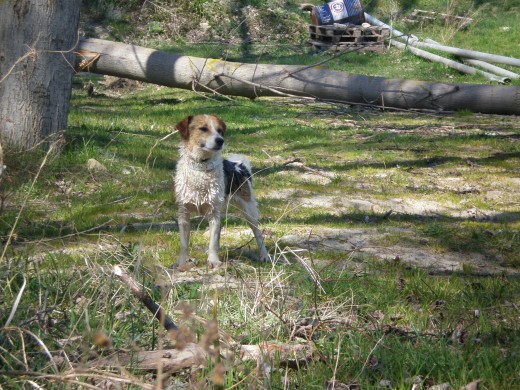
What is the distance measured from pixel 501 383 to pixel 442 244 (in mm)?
3493

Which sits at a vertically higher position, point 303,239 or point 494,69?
point 494,69

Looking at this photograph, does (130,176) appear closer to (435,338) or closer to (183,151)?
(183,151)

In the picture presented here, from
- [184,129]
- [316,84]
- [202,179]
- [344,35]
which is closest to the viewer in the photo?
[202,179]

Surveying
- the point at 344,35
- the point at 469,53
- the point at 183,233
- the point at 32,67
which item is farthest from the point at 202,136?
the point at 344,35

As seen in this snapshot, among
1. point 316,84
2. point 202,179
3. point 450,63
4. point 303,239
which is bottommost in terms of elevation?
point 303,239

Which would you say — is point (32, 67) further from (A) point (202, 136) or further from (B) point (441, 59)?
(B) point (441, 59)

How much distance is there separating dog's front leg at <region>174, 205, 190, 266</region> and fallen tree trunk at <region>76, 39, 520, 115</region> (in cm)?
492

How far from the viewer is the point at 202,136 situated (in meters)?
6.43

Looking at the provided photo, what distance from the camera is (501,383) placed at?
3725mm

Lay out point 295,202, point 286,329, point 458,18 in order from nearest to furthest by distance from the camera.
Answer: point 286,329 → point 295,202 → point 458,18

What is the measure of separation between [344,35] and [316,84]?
11.3 metres

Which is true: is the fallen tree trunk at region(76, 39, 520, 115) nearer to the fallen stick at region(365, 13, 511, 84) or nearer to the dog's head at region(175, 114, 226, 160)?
the dog's head at region(175, 114, 226, 160)

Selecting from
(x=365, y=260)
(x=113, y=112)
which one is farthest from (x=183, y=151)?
(x=113, y=112)

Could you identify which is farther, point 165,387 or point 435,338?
point 435,338
